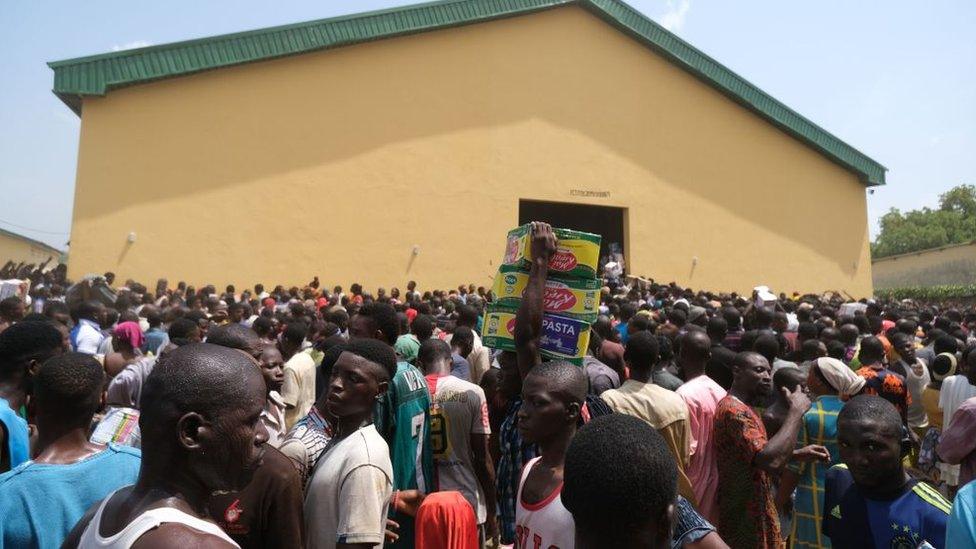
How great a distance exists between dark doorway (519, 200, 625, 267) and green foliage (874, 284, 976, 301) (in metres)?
15.1

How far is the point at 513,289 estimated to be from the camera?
3.67 m

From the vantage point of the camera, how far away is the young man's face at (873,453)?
2.96 m

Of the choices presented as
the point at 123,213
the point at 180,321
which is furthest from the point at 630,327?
the point at 123,213

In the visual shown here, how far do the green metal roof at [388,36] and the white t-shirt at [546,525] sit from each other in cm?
1692

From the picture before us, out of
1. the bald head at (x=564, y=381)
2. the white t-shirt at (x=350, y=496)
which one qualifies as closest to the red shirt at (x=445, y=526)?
the white t-shirt at (x=350, y=496)

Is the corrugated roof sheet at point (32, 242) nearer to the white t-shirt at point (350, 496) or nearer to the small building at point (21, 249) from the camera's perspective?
the small building at point (21, 249)

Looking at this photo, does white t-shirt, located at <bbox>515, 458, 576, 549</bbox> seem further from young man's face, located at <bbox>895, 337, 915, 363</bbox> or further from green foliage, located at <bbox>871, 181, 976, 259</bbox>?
green foliage, located at <bbox>871, 181, 976, 259</bbox>

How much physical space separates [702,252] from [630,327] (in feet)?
Result: 48.2

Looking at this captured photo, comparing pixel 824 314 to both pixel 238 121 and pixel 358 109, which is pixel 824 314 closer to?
pixel 358 109

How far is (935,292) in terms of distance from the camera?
33.3 meters

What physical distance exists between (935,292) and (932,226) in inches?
1655

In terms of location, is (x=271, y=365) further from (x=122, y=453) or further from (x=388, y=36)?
(x=388, y=36)

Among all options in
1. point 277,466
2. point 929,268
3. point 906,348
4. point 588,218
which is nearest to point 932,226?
point 929,268

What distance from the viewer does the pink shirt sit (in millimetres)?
4062
